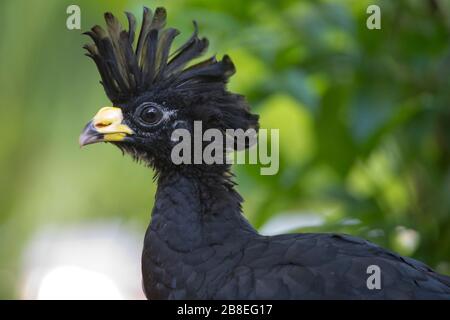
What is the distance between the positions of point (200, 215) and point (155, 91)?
24.7 inches

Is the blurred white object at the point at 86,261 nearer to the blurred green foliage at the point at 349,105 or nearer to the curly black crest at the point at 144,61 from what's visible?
the blurred green foliage at the point at 349,105

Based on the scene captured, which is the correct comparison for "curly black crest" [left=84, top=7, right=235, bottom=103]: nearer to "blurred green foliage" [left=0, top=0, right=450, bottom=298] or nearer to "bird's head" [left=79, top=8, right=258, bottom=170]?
"bird's head" [left=79, top=8, right=258, bottom=170]

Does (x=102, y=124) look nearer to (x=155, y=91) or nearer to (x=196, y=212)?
(x=155, y=91)

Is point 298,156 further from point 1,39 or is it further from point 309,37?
point 1,39

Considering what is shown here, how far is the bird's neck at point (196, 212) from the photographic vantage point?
365 cm

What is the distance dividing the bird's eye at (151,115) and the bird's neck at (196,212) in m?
0.26

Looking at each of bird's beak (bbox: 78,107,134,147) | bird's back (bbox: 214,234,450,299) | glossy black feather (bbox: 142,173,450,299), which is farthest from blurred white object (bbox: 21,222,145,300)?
bird's back (bbox: 214,234,450,299)

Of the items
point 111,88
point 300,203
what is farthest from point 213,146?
point 300,203

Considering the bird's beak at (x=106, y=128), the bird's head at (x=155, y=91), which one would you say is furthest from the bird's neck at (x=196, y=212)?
the bird's beak at (x=106, y=128)

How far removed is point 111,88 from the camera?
13.0ft

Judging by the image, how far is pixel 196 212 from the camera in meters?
3.73

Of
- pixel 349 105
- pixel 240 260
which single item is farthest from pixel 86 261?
pixel 240 260

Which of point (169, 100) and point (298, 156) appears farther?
point (298, 156)
